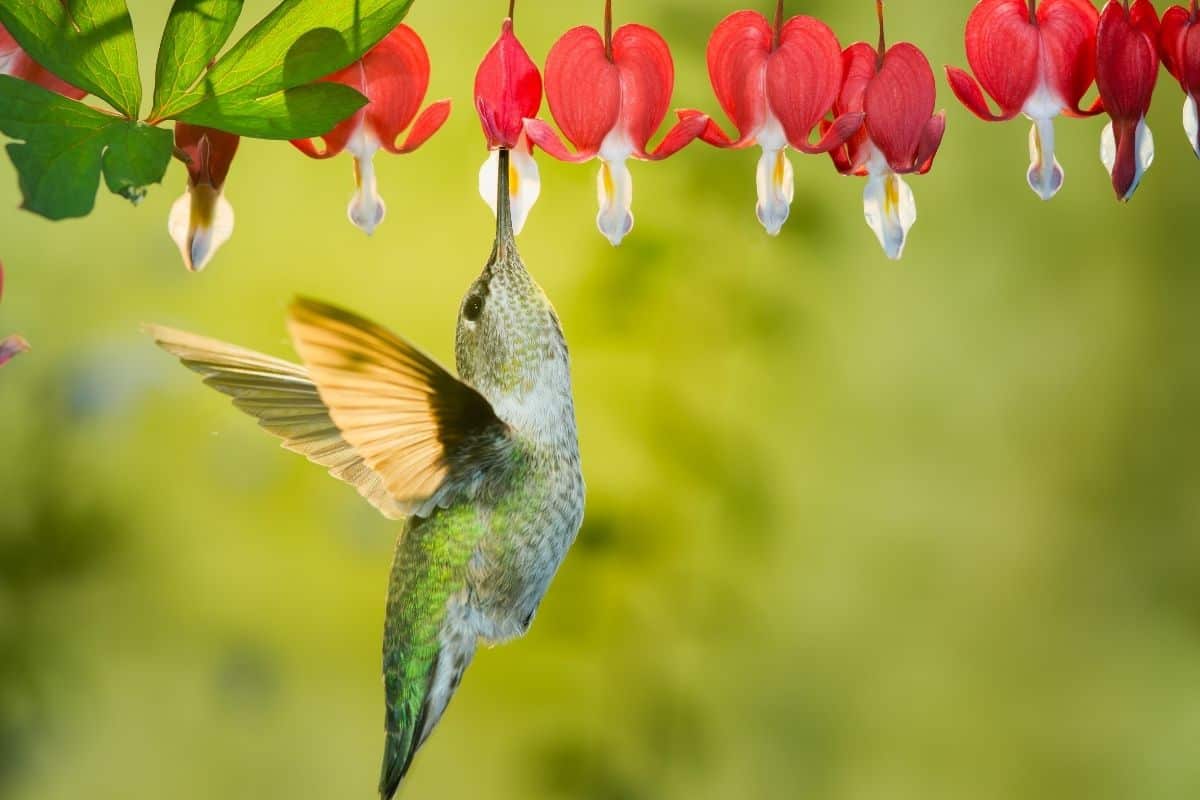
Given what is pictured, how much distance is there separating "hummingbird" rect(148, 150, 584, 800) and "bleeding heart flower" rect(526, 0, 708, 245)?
0.09 meters

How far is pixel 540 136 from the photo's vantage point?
87cm

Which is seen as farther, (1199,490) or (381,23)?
(1199,490)

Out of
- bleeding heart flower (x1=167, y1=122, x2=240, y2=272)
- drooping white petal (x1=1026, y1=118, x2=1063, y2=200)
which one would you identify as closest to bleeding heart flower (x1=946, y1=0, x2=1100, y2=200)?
drooping white petal (x1=1026, y1=118, x2=1063, y2=200)

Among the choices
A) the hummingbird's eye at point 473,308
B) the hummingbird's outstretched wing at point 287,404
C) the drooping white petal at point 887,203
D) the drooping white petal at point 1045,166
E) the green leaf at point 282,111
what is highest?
the green leaf at point 282,111

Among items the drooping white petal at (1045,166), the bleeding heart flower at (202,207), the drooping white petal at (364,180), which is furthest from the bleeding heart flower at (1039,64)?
the bleeding heart flower at (202,207)

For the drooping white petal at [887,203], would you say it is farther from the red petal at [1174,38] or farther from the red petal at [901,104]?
the red petal at [1174,38]

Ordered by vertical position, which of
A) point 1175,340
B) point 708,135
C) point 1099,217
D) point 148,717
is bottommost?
point 148,717

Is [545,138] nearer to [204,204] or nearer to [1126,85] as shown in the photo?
[204,204]

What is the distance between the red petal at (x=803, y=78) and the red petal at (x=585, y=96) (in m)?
0.12

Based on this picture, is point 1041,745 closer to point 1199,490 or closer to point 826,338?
point 1199,490

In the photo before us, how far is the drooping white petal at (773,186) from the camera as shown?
3.14 ft

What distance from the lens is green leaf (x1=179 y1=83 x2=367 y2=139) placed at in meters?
0.80

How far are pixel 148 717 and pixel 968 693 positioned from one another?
155 cm

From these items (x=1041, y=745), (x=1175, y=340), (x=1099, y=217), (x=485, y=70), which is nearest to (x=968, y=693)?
(x=1041, y=745)
